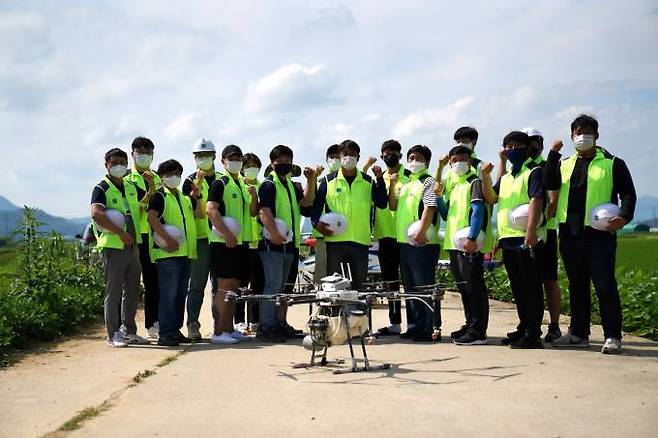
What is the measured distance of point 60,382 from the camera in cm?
692

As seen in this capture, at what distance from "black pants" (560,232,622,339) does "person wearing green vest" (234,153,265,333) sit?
11.8ft

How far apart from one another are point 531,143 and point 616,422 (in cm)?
416

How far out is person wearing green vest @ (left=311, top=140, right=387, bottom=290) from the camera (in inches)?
361

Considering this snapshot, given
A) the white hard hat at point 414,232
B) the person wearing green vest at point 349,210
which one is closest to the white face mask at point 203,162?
the person wearing green vest at point 349,210

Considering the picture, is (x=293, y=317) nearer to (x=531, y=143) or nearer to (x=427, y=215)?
(x=427, y=215)

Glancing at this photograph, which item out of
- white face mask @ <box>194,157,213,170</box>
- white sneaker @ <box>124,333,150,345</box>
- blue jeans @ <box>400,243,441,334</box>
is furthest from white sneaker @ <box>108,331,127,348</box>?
blue jeans @ <box>400,243,441,334</box>

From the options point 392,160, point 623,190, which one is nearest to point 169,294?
point 392,160

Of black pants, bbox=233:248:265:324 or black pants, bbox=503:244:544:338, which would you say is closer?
black pants, bbox=503:244:544:338

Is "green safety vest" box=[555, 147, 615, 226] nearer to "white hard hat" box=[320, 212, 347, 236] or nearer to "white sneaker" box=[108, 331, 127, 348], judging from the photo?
"white hard hat" box=[320, 212, 347, 236]

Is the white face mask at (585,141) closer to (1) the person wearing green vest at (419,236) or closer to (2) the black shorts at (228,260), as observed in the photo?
(1) the person wearing green vest at (419,236)

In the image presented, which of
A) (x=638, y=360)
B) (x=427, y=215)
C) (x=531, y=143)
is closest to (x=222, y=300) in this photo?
(x=427, y=215)

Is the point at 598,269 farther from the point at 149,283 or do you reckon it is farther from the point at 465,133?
the point at 149,283

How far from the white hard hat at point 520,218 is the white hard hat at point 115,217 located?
432 cm

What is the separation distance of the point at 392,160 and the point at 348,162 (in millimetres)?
968
